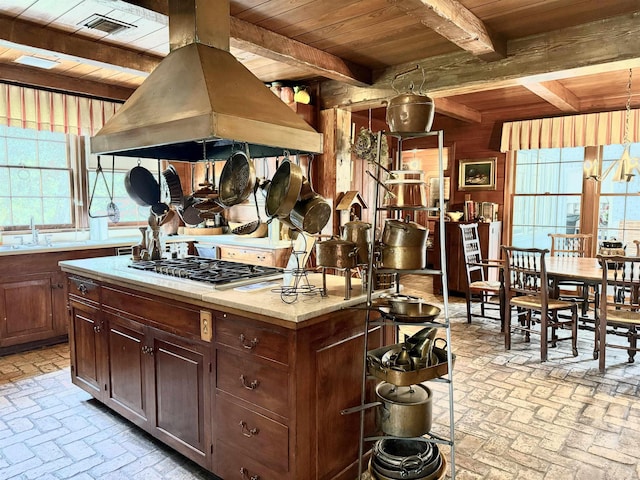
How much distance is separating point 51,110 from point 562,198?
644 cm

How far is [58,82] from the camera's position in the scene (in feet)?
15.1

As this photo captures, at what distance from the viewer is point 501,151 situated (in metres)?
6.45

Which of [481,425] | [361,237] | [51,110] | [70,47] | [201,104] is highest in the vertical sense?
[70,47]

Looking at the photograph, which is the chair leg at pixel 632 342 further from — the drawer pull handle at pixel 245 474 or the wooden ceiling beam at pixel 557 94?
the drawer pull handle at pixel 245 474

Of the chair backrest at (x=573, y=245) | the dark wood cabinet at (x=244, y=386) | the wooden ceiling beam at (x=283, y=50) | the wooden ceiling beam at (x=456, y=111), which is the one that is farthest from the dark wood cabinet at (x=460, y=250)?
the dark wood cabinet at (x=244, y=386)

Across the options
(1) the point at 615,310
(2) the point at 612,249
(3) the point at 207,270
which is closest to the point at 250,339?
(3) the point at 207,270

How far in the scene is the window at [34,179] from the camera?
459cm

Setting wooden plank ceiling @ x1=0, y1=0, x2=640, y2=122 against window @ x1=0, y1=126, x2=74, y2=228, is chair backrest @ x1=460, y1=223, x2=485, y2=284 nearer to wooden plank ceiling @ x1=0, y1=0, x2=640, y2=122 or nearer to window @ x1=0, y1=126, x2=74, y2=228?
wooden plank ceiling @ x1=0, y1=0, x2=640, y2=122

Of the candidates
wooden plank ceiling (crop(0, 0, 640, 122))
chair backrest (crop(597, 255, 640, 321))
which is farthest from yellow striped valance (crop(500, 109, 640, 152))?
chair backrest (crop(597, 255, 640, 321))

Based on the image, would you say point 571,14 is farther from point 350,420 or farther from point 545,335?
point 350,420

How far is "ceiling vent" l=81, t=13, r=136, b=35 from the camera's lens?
312 centimetres

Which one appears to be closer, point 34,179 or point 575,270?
point 575,270

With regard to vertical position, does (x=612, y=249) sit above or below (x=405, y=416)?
above

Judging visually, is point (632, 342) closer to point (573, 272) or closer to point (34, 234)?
point (573, 272)
